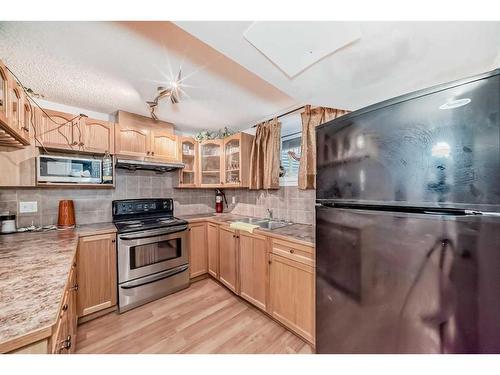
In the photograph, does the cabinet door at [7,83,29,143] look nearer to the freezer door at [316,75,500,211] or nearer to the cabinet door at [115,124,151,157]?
the cabinet door at [115,124,151,157]

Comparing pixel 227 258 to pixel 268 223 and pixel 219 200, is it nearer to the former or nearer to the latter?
pixel 268 223

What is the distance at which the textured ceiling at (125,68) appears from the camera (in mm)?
1141

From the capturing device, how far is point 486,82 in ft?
1.94

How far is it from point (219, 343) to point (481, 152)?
195 cm

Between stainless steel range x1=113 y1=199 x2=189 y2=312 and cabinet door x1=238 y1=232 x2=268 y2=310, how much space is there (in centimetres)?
79

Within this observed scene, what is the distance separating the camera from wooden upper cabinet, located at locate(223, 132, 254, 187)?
8.44 ft

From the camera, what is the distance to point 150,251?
6.99 ft

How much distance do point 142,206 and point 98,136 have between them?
0.98 meters

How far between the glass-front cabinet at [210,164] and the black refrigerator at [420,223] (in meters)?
2.08

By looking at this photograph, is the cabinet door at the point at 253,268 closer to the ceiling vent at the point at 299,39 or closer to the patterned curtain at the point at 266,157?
the patterned curtain at the point at 266,157

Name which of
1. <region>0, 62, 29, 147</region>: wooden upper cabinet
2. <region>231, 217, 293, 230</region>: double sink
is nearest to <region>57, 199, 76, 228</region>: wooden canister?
<region>0, 62, 29, 147</region>: wooden upper cabinet

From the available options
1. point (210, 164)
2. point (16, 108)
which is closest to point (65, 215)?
point (16, 108)
